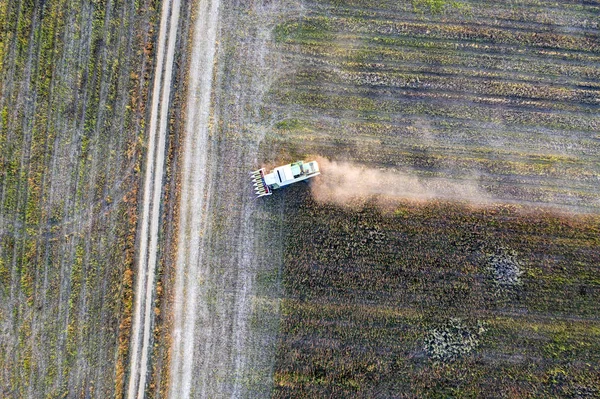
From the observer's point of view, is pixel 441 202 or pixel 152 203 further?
pixel 441 202

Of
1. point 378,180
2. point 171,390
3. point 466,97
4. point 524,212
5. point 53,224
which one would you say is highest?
point 466,97

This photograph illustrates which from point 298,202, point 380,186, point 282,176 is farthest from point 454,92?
point 282,176

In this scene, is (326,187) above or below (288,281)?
above

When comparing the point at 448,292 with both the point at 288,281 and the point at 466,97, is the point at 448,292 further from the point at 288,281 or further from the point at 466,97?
the point at 466,97

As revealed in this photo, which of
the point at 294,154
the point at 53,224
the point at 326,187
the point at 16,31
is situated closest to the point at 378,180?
the point at 326,187

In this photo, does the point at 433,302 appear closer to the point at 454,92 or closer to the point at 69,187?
the point at 454,92

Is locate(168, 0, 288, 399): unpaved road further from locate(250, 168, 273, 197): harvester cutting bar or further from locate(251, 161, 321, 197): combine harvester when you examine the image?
locate(251, 161, 321, 197): combine harvester
